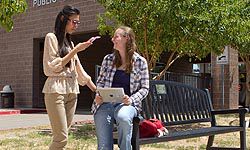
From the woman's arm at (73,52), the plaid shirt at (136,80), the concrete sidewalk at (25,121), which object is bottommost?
the concrete sidewalk at (25,121)

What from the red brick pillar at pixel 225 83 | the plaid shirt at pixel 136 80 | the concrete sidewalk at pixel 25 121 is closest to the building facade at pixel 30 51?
the concrete sidewalk at pixel 25 121

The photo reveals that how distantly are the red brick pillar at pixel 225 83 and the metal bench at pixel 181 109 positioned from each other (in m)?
9.58

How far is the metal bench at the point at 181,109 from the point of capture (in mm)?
6312

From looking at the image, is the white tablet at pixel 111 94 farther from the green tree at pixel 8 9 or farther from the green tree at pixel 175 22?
the green tree at pixel 175 22

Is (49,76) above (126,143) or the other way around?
above

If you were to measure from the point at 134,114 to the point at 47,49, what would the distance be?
45.6 inches

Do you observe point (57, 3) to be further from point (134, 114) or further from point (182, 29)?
point (134, 114)

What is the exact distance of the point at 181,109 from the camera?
703cm

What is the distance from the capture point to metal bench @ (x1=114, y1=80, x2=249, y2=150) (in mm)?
6312

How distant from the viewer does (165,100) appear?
677 cm

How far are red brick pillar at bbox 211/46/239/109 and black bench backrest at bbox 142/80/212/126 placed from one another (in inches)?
377

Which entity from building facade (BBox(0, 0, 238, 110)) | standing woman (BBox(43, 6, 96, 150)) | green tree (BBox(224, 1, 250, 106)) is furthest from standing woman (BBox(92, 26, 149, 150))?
building facade (BBox(0, 0, 238, 110))

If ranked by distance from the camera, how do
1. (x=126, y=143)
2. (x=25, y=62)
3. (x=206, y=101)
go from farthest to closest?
(x=25, y=62) < (x=206, y=101) < (x=126, y=143)

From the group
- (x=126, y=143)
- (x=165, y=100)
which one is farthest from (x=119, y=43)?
(x=165, y=100)
